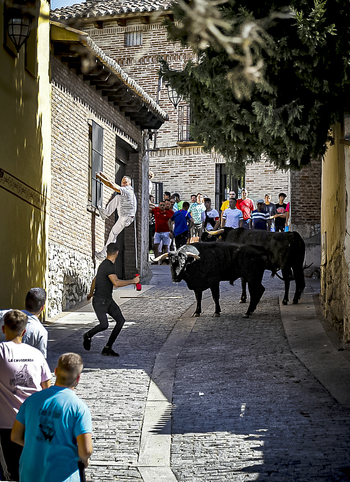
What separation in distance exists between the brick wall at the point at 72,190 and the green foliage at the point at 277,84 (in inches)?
142

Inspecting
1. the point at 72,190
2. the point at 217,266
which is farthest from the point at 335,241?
the point at 72,190

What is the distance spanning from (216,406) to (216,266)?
229 inches

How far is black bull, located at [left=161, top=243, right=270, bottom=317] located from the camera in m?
13.1

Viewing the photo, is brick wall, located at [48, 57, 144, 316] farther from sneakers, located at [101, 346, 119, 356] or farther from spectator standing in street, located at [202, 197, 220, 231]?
spectator standing in street, located at [202, 197, 220, 231]

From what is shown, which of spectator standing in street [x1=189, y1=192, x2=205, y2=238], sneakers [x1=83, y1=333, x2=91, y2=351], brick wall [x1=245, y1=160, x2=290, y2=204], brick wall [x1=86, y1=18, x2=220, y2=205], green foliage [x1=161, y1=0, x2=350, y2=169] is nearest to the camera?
green foliage [x1=161, y1=0, x2=350, y2=169]

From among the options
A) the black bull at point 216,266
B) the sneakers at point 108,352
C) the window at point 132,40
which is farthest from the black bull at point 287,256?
the window at point 132,40

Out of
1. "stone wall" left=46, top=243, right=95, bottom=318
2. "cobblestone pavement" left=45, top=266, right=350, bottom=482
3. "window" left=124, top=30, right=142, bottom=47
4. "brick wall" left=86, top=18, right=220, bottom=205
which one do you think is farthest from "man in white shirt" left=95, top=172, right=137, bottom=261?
"window" left=124, top=30, right=142, bottom=47

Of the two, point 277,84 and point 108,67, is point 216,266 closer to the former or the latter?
point 277,84

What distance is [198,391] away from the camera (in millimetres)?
8117

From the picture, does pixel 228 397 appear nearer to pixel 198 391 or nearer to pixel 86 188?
pixel 198 391

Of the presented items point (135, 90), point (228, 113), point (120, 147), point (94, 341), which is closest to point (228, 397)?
point (94, 341)

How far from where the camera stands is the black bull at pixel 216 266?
42.9ft

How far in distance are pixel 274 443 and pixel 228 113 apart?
5481mm

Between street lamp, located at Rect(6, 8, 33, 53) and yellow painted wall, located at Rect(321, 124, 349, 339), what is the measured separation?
4.95m
